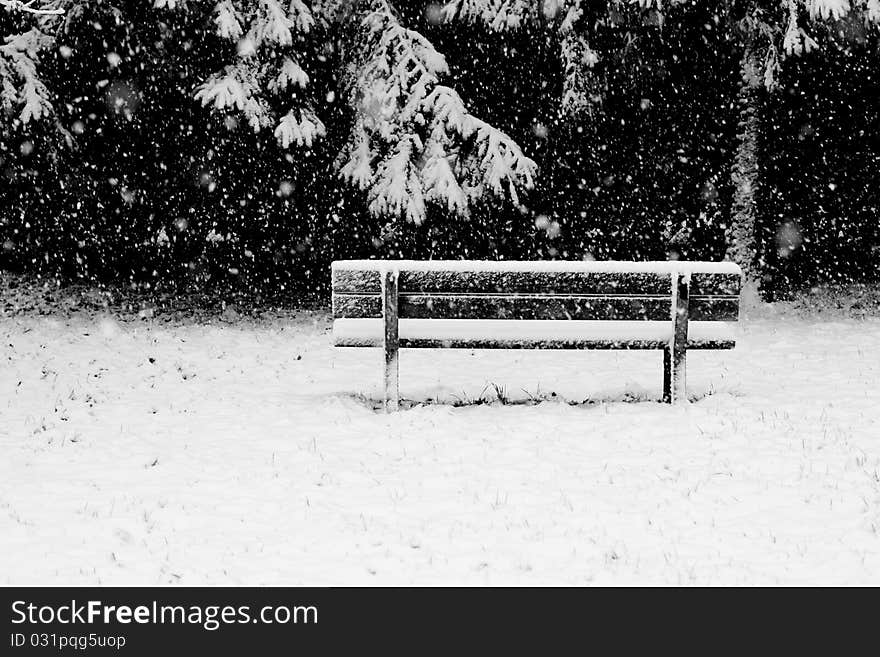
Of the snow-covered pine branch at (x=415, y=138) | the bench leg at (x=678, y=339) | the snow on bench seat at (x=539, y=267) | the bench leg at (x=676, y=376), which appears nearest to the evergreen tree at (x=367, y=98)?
the snow-covered pine branch at (x=415, y=138)

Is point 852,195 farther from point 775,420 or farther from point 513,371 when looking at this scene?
point 775,420

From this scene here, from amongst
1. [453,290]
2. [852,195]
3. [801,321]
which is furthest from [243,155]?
[852,195]

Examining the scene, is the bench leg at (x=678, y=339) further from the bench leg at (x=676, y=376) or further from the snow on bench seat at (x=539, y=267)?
the snow on bench seat at (x=539, y=267)

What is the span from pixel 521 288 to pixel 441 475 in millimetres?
2271

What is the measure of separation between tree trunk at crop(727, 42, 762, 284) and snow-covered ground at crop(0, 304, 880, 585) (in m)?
5.09

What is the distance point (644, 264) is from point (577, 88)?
739 centimetres

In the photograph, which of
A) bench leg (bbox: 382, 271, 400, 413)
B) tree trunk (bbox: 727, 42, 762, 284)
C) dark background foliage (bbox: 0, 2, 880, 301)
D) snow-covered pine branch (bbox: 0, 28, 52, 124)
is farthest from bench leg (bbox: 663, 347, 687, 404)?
snow-covered pine branch (bbox: 0, 28, 52, 124)

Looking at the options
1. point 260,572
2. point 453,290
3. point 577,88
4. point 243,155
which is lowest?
point 260,572

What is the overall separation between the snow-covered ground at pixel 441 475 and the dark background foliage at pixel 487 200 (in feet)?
17.7

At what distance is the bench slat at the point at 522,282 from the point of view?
8047mm

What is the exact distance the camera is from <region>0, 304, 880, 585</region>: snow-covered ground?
4.86 meters

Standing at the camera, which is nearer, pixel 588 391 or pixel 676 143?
Result: pixel 588 391

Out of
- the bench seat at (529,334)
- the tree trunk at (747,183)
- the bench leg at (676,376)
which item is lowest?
the bench leg at (676,376)

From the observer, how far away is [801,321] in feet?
47.1
